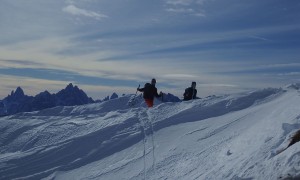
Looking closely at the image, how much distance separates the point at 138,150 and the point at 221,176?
565cm

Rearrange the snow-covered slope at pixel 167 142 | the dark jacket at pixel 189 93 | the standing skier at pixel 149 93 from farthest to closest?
the dark jacket at pixel 189 93
the standing skier at pixel 149 93
the snow-covered slope at pixel 167 142

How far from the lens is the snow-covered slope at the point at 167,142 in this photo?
1053 cm

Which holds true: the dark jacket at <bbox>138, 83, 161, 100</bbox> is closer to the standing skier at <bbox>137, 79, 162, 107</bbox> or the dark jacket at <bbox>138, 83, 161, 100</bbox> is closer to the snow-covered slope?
the standing skier at <bbox>137, 79, 162, 107</bbox>

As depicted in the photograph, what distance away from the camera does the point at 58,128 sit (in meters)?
20.3

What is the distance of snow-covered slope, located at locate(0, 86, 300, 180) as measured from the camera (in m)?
10.5

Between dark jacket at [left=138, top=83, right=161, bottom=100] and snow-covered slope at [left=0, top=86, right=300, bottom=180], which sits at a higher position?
dark jacket at [left=138, top=83, right=161, bottom=100]

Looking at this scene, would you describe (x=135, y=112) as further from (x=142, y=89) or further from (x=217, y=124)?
(x=217, y=124)

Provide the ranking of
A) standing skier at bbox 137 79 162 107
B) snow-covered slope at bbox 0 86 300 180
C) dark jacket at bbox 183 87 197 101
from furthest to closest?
dark jacket at bbox 183 87 197 101, standing skier at bbox 137 79 162 107, snow-covered slope at bbox 0 86 300 180

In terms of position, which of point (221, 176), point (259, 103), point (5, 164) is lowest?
point (5, 164)

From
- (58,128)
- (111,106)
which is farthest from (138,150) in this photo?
(111,106)

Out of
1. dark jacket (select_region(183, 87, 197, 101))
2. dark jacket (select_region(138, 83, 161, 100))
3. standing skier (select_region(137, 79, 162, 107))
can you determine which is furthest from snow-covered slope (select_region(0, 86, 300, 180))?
dark jacket (select_region(183, 87, 197, 101))

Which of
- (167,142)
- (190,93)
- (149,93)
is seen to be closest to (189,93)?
(190,93)

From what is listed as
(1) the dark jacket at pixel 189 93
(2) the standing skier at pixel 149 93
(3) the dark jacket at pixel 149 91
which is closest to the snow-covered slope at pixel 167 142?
(2) the standing skier at pixel 149 93

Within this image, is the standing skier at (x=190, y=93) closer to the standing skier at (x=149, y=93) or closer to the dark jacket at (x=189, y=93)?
the dark jacket at (x=189, y=93)
